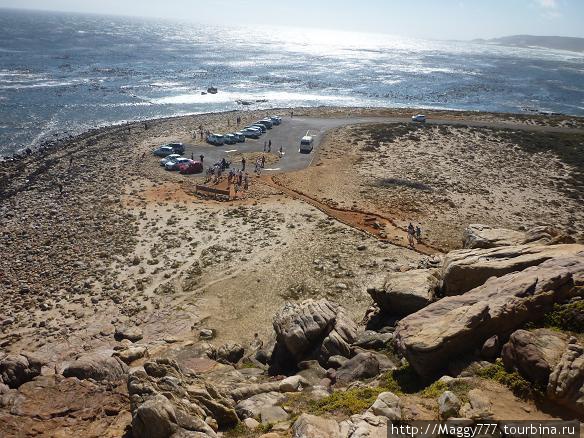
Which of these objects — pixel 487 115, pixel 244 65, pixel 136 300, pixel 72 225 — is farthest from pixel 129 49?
pixel 136 300

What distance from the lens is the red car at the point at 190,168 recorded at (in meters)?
50.7

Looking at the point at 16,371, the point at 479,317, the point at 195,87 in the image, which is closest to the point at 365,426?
the point at 479,317

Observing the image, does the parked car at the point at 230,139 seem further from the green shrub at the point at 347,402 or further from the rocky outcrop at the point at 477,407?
the rocky outcrop at the point at 477,407

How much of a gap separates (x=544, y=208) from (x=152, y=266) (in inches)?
1431

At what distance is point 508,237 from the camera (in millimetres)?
23109

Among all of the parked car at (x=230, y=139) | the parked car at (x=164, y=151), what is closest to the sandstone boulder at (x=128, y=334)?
the parked car at (x=164, y=151)

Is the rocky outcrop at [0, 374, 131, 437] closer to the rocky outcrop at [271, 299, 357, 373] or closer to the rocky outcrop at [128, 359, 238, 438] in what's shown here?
the rocky outcrop at [128, 359, 238, 438]

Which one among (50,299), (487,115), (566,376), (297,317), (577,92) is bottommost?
(50,299)

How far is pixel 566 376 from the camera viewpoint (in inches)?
448

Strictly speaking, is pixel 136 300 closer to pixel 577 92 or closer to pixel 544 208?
pixel 544 208

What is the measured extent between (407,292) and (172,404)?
11.4 meters

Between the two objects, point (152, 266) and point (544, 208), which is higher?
point (544, 208)

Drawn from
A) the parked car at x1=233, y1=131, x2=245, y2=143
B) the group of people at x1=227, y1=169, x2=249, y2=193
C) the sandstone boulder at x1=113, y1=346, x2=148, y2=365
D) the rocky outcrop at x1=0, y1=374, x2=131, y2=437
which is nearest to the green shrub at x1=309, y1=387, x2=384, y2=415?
the rocky outcrop at x1=0, y1=374, x2=131, y2=437

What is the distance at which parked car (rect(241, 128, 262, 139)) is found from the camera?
65500 millimetres
